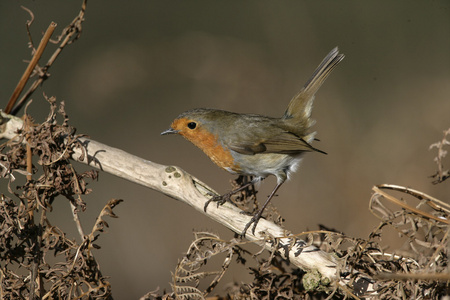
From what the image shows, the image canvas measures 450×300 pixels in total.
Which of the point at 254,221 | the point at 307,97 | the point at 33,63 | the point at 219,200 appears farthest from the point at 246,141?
the point at 33,63

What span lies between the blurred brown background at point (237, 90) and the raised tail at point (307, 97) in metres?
0.84

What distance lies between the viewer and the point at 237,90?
456cm

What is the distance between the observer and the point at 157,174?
7.39 feet

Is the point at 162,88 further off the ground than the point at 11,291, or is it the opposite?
the point at 162,88

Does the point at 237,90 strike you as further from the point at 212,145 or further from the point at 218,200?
the point at 218,200

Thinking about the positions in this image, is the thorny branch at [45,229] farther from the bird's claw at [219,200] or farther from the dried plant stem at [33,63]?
the bird's claw at [219,200]

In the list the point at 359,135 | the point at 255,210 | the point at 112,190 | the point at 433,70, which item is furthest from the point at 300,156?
the point at 433,70

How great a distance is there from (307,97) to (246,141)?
61 cm

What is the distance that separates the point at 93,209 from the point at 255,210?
7.18ft

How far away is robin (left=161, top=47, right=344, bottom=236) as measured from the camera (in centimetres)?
292

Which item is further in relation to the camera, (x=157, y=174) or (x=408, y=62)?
(x=408, y=62)

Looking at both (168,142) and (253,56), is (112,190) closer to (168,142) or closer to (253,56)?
(168,142)

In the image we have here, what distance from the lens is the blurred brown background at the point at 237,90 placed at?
382cm

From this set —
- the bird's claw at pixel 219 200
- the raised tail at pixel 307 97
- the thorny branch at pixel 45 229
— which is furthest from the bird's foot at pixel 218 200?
the raised tail at pixel 307 97
